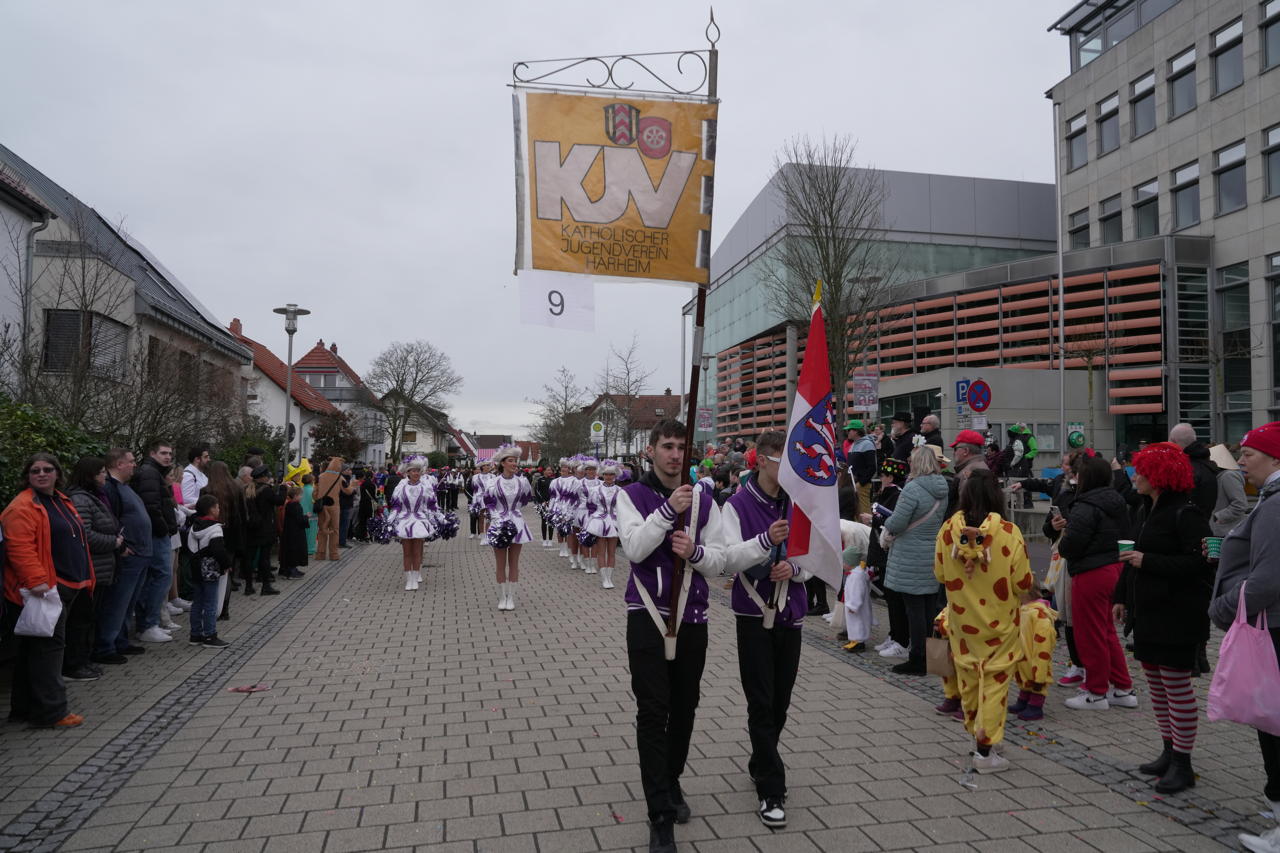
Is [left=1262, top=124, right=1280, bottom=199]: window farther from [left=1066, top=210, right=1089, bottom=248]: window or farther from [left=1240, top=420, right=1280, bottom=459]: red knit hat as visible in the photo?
[left=1240, top=420, right=1280, bottom=459]: red knit hat

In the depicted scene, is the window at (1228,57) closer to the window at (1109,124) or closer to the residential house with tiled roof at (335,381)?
the window at (1109,124)

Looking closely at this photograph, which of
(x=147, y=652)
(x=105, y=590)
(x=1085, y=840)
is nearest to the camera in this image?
(x=1085, y=840)

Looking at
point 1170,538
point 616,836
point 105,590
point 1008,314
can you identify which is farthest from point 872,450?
point 1008,314

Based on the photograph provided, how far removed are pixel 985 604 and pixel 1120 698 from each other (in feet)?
6.76

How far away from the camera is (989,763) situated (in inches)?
187

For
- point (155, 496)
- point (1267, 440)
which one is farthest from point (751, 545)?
point (155, 496)

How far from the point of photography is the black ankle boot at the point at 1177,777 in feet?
14.7

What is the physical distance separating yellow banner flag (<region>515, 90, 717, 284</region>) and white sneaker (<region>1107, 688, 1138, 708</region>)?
4432 millimetres

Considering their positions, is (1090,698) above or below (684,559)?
below

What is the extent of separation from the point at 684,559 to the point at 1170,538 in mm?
2881

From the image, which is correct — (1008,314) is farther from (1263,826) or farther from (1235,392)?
(1263,826)

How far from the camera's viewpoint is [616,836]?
3.93m

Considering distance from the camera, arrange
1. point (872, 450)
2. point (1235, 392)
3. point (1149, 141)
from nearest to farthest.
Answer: point (872, 450)
point (1235, 392)
point (1149, 141)

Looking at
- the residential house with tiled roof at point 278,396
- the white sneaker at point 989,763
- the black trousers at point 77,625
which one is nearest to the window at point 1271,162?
the white sneaker at point 989,763
